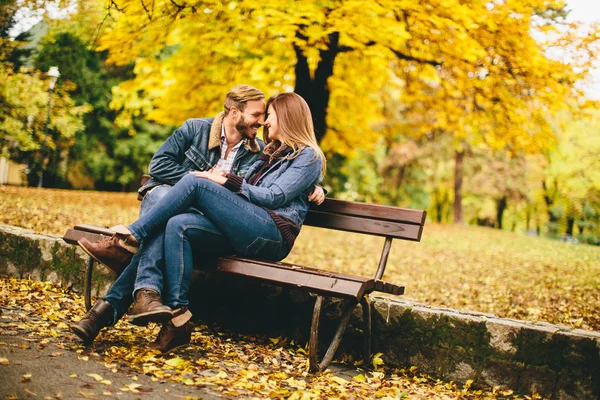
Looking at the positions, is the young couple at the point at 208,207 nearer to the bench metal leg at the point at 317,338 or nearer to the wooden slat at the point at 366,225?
the wooden slat at the point at 366,225

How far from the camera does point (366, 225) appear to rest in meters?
4.04

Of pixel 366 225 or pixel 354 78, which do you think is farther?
pixel 354 78

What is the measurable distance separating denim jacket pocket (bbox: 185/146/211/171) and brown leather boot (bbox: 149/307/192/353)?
1219 millimetres

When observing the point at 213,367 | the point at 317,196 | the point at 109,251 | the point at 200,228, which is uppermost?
the point at 317,196

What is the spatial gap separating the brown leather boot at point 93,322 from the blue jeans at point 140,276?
4 cm

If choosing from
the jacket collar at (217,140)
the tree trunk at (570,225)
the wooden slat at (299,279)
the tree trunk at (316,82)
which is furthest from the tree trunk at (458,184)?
the wooden slat at (299,279)

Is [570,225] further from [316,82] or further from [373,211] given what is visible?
[373,211]

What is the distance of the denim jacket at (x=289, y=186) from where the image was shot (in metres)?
3.58

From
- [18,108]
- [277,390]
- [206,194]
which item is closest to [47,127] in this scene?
[18,108]

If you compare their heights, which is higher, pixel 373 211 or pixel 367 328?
pixel 373 211

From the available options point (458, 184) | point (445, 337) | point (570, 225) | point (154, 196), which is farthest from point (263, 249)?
point (570, 225)

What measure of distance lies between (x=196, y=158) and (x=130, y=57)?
4.41 meters

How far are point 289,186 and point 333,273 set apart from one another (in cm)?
61

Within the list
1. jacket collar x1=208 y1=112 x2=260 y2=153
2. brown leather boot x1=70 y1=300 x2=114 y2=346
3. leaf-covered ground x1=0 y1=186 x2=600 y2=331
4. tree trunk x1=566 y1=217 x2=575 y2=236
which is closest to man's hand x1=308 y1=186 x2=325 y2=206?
jacket collar x1=208 y1=112 x2=260 y2=153
